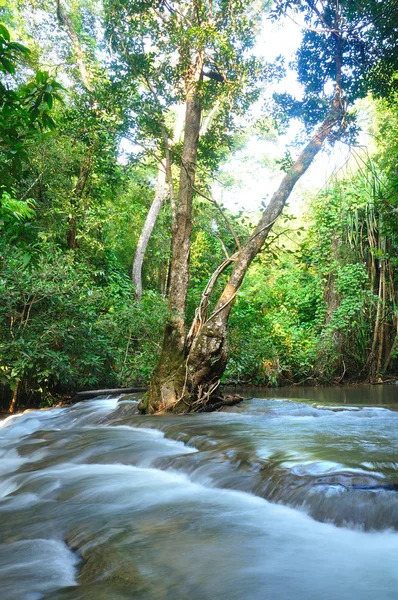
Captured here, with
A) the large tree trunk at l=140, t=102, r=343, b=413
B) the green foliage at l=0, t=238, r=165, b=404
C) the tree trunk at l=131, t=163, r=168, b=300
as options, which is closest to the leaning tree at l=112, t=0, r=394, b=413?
the large tree trunk at l=140, t=102, r=343, b=413

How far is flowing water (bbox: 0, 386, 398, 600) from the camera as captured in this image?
6.85 feet

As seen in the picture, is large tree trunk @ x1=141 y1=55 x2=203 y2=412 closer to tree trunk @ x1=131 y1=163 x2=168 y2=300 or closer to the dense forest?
the dense forest

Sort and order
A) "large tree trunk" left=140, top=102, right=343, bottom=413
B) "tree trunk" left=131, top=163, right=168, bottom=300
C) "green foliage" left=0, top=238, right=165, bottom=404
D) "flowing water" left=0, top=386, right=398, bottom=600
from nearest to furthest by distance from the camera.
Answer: "flowing water" left=0, top=386, right=398, bottom=600 < "large tree trunk" left=140, top=102, right=343, bottom=413 < "green foliage" left=0, top=238, right=165, bottom=404 < "tree trunk" left=131, top=163, right=168, bottom=300

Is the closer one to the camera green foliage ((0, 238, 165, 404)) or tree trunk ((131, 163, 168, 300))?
Answer: green foliage ((0, 238, 165, 404))

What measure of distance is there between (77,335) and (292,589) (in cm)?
734

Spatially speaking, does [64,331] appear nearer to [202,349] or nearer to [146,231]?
[202,349]

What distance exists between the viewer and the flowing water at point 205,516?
209 cm

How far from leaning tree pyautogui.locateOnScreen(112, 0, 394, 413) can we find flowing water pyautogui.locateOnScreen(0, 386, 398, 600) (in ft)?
5.12

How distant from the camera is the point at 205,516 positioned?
2.92 meters

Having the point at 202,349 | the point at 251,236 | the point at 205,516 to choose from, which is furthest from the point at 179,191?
the point at 205,516

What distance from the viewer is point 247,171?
31.0 metres

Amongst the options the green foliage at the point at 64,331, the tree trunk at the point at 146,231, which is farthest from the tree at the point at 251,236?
the tree trunk at the point at 146,231

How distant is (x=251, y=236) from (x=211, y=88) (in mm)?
2818

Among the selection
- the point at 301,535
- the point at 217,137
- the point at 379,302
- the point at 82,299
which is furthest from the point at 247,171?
the point at 301,535
